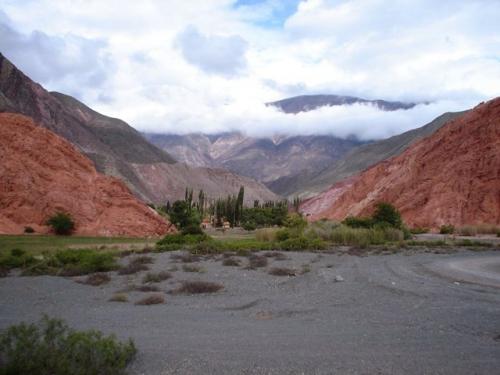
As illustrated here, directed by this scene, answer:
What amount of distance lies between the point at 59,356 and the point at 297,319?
5232mm

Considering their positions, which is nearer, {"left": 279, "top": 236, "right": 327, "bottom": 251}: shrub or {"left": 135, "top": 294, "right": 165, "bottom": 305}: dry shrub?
{"left": 135, "top": 294, "right": 165, "bottom": 305}: dry shrub

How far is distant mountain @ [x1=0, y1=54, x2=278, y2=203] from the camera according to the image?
99.8 metres

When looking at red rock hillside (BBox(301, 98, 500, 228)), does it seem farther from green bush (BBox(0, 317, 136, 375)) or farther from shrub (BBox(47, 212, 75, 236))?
green bush (BBox(0, 317, 136, 375))

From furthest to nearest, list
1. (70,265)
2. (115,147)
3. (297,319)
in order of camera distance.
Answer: (115,147) → (70,265) → (297,319)

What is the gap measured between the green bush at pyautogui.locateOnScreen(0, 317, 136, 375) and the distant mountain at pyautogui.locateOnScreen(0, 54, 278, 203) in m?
71.1

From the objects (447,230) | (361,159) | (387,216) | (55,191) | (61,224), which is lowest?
(447,230)

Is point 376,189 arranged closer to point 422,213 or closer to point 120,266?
point 422,213

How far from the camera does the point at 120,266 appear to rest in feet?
60.2

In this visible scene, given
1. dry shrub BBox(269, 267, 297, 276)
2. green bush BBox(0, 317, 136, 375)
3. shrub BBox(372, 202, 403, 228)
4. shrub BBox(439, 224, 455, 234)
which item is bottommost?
dry shrub BBox(269, 267, 297, 276)

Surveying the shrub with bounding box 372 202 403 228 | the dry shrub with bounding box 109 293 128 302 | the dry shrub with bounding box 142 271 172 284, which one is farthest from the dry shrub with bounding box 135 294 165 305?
the shrub with bounding box 372 202 403 228

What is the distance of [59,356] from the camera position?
205 inches

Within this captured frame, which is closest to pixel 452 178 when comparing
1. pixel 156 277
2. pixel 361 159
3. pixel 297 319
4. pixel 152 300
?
pixel 156 277

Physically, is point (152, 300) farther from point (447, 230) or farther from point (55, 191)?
point (447, 230)

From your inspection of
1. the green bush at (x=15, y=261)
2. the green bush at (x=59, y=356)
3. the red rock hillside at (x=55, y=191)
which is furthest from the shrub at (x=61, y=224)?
the green bush at (x=59, y=356)
